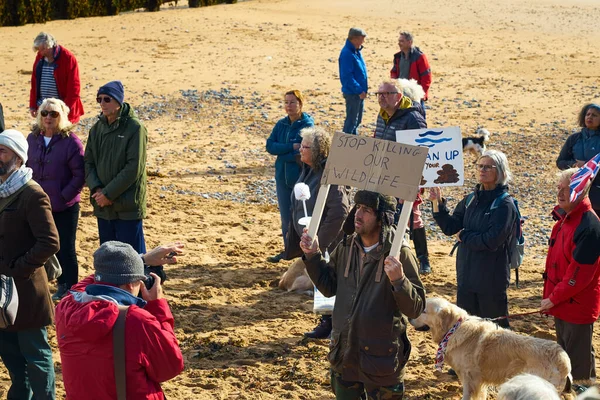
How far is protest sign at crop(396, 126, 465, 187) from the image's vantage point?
28.5 feet

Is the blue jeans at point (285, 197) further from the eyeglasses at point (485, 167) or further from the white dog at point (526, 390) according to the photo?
the white dog at point (526, 390)

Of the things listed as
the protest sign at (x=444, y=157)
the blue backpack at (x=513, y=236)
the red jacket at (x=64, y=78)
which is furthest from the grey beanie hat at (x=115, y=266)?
the red jacket at (x=64, y=78)

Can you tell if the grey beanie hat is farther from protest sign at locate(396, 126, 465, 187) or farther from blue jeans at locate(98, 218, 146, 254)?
protest sign at locate(396, 126, 465, 187)

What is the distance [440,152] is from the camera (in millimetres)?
8750

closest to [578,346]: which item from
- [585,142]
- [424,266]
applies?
[585,142]

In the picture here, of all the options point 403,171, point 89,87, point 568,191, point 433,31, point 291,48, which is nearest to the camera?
point 403,171

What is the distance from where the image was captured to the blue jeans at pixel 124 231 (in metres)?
8.84

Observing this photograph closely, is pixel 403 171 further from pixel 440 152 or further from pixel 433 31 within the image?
Answer: pixel 433 31

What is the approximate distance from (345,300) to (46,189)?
4.15m

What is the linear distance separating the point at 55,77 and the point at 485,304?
7.30 meters

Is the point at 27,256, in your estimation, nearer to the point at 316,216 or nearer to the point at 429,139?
the point at 316,216

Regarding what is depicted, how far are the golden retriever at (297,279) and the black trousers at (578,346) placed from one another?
3.23 metres

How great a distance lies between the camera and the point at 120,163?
A: 8.63 meters

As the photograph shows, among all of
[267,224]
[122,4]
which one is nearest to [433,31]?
[122,4]
